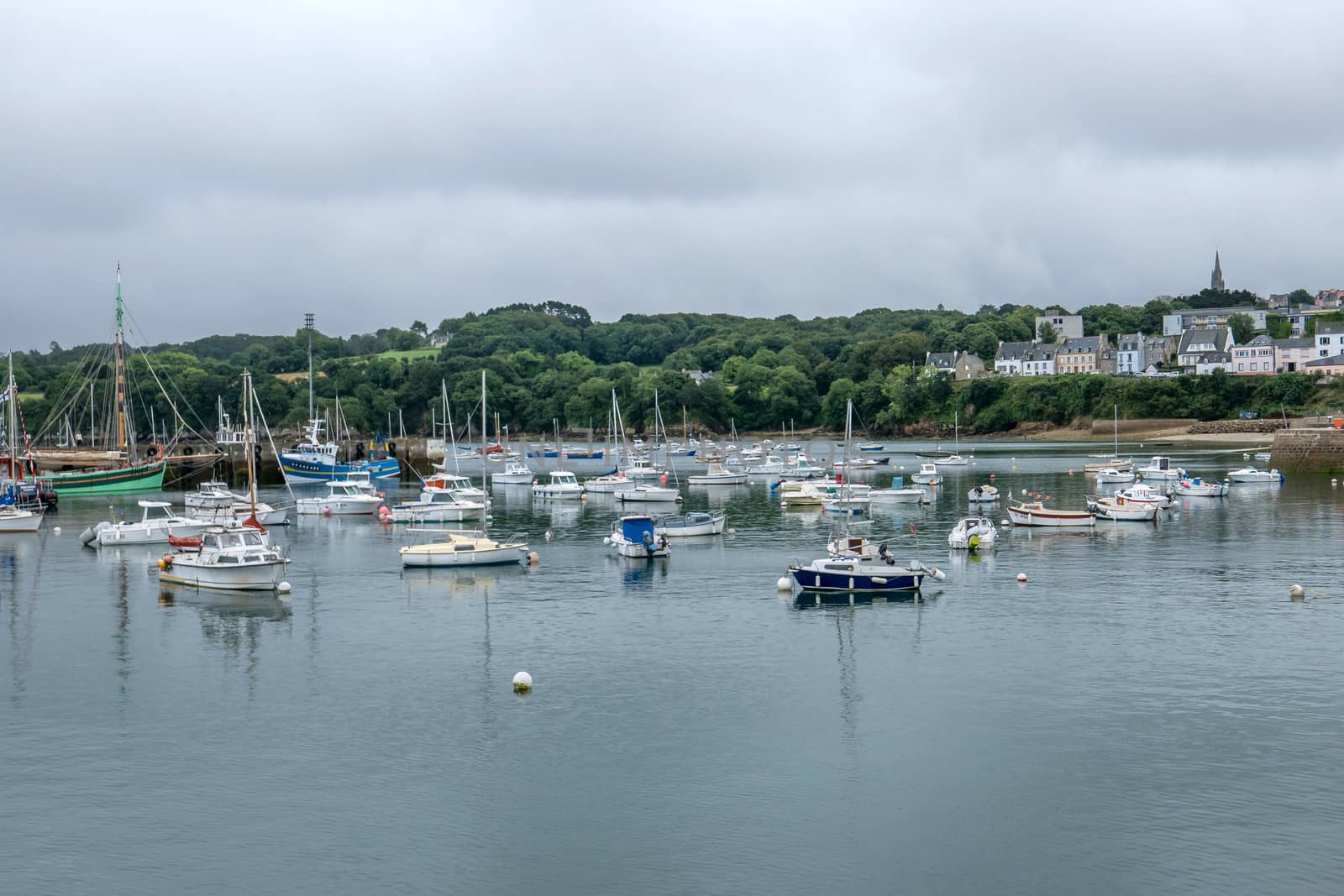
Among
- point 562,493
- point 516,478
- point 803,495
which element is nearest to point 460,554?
point 803,495

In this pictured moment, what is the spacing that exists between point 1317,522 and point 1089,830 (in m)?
56.1

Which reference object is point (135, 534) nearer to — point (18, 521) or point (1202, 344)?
point (18, 521)

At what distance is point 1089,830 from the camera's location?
79.6 feet

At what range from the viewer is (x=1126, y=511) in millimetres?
73938

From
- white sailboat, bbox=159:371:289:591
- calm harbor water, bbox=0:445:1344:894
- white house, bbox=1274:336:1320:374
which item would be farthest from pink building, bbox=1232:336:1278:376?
white sailboat, bbox=159:371:289:591

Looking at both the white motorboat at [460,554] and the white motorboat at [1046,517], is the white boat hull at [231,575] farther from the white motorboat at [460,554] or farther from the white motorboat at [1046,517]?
the white motorboat at [1046,517]

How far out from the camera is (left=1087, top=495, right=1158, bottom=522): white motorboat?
73.6 metres

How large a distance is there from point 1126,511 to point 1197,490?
18.9m

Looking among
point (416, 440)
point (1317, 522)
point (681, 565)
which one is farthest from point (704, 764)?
point (416, 440)

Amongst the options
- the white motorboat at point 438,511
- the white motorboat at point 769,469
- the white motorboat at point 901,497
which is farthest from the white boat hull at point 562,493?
the white motorboat at point 769,469

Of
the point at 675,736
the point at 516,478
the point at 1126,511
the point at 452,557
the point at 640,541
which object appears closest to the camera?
the point at 675,736

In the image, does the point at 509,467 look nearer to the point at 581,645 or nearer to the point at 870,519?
the point at 870,519

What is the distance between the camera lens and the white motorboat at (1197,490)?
88250mm

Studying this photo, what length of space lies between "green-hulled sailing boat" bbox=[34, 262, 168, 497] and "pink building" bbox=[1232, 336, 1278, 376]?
152810 mm
